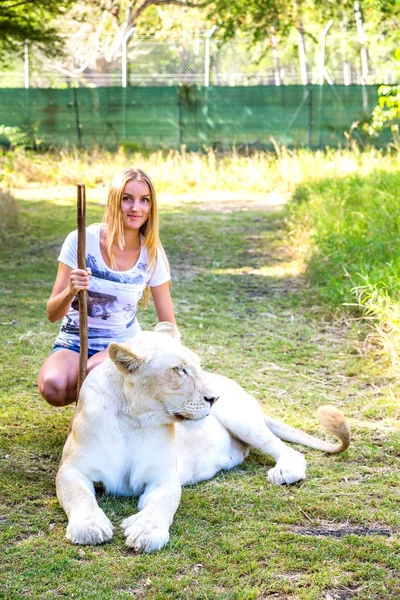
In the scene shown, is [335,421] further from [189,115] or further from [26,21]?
[189,115]

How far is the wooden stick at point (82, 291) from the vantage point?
363 cm

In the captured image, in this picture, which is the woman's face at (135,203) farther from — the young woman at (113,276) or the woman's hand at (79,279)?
the woman's hand at (79,279)

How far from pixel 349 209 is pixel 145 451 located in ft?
19.9

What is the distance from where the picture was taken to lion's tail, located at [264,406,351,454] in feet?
12.7

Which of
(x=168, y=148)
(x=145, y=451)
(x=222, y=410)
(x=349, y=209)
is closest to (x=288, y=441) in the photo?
(x=222, y=410)

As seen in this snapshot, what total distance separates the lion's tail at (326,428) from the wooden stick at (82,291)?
978 mm

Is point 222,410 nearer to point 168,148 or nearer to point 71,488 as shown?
point 71,488

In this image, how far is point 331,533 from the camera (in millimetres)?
3283

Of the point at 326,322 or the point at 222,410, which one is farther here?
the point at 326,322

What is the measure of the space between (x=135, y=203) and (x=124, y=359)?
1135mm

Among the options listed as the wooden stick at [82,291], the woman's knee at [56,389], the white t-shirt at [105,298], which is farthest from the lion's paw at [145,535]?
the white t-shirt at [105,298]

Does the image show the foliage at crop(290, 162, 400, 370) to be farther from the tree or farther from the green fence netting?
the green fence netting

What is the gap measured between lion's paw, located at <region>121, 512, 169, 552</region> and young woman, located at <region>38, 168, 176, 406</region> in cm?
110

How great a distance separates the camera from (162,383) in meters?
3.25
